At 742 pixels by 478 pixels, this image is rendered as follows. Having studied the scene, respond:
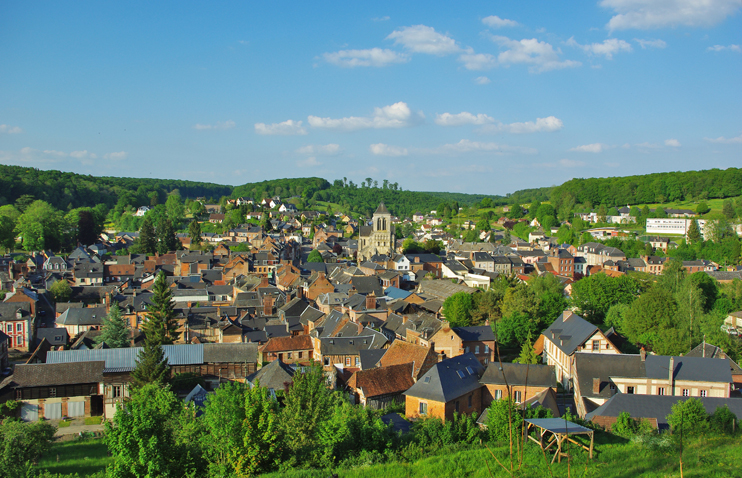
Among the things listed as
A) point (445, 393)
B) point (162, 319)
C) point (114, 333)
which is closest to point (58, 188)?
point (162, 319)

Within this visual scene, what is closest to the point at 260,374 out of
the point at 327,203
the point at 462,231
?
the point at 462,231

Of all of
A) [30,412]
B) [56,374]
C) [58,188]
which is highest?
[58,188]

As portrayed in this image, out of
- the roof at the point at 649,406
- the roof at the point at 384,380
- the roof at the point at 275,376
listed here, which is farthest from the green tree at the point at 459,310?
the roof at the point at 649,406

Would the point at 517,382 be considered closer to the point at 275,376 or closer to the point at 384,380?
the point at 384,380

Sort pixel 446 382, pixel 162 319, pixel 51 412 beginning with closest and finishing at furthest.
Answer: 1. pixel 446 382
2. pixel 51 412
3. pixel 162 319

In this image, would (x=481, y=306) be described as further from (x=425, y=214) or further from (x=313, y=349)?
(x=425, y=214)

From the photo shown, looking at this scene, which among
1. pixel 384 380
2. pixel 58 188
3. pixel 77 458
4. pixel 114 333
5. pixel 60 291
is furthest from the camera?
pixel 58 188

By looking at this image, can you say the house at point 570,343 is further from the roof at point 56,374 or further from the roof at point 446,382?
the roof at point 56,374
